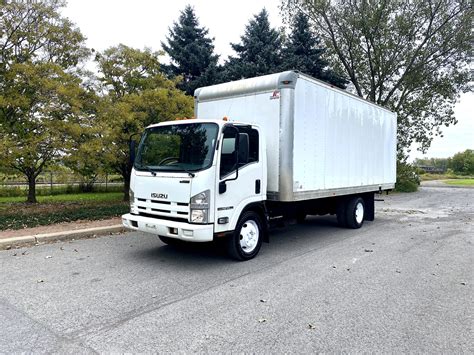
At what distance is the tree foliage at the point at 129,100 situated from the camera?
35.6ft

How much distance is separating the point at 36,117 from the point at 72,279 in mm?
6316

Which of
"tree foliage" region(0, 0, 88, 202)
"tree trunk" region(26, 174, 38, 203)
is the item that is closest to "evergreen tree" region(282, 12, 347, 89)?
"tree foliage" region(0, 0, 88, 202)

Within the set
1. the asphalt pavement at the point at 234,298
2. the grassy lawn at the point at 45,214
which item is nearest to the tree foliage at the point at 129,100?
the grassy lawn at the point at 45,214

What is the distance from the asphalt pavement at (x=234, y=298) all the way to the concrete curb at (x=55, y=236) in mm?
278

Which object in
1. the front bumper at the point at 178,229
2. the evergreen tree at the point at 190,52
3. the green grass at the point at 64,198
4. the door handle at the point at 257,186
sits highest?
the evergreen tree at the point at 190,52

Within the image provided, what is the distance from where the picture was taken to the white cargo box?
6.53m

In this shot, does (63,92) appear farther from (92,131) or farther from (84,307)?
(84,307)

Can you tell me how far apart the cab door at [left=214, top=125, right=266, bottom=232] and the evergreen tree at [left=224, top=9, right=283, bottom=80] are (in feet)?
51.6

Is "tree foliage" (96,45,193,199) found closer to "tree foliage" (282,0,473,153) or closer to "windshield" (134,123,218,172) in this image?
"windshield" (134,123,218,172)

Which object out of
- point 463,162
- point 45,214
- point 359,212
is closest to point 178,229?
point 45,214

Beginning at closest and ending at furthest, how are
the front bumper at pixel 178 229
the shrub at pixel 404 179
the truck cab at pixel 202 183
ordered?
the front bumper at pixel 178 229
the truck cab at pixel 202 183
the shrub at pixel 404 179

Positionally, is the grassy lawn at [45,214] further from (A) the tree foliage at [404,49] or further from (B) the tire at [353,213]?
(A) the tree foliage at [404,49]

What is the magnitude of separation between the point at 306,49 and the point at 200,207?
20061 millimetres

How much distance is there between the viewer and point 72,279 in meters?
5.11
